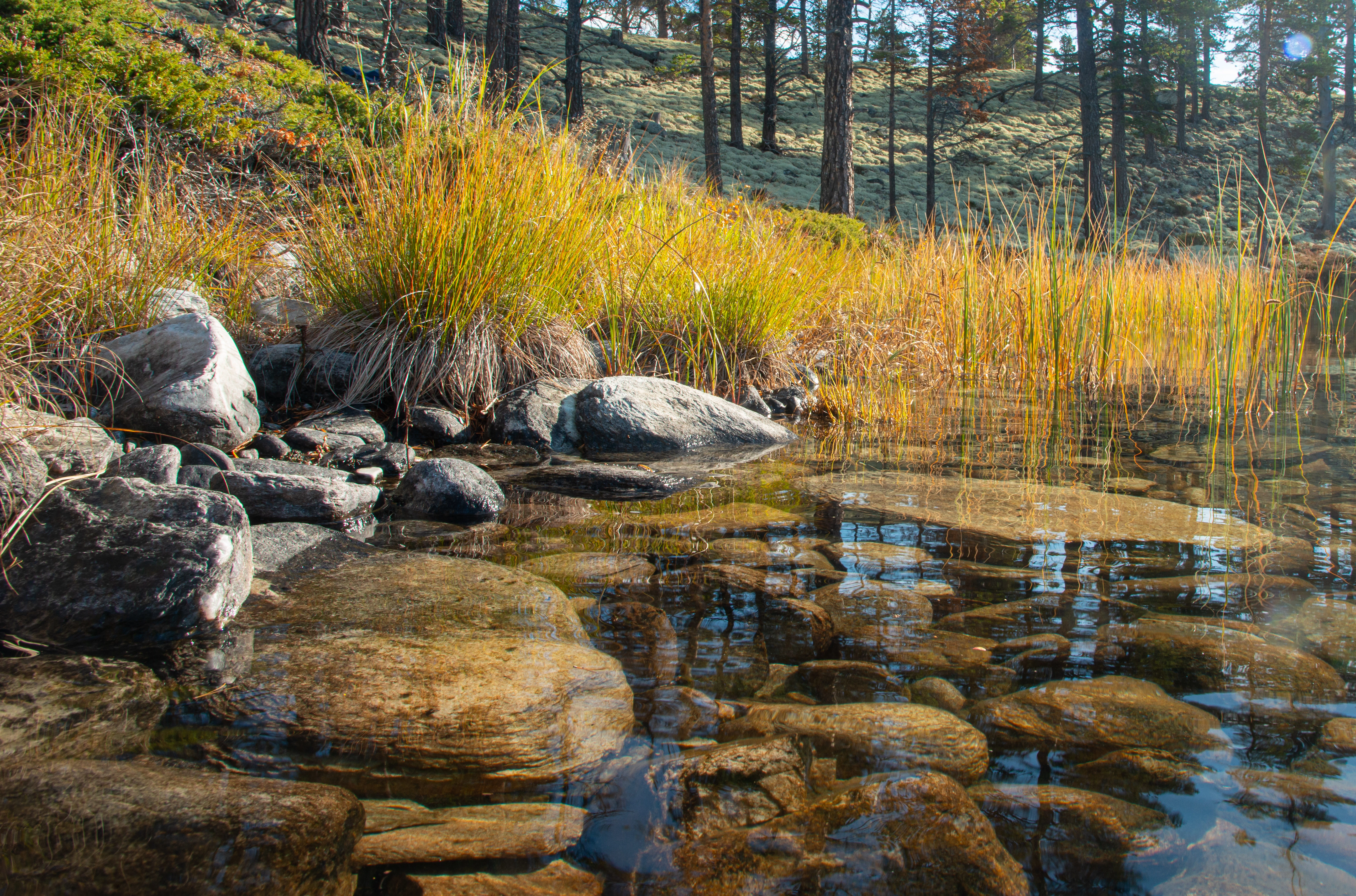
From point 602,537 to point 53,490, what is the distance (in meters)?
1.41

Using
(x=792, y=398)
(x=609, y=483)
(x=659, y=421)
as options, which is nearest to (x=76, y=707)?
(x=609, y=483)

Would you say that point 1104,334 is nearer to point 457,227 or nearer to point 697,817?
point 457,227

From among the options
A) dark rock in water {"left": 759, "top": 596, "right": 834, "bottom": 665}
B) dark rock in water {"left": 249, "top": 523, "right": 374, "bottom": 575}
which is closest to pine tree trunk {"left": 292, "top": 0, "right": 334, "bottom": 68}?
dark rock in water {"left": 249, "top": 523, "right": 374, "bottom": 575}

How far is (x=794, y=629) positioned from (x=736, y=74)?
25.3 m

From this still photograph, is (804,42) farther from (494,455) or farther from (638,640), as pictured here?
(638,640)

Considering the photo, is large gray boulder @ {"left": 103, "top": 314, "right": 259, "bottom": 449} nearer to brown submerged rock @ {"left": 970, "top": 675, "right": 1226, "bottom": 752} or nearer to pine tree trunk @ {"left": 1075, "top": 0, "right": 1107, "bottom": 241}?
brown submerged rock @ {"left": 970, "top": 675, "right": 1226, "bottom": 752}

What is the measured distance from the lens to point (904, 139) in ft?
97.8

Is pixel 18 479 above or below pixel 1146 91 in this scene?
below

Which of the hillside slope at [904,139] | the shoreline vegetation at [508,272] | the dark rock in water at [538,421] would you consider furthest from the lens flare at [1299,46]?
the dark rock in water at [538,421]

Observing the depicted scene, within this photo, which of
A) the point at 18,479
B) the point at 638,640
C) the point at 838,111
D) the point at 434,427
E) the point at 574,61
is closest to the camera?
the point at 638,640

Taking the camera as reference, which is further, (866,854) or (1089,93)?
(1089,93)

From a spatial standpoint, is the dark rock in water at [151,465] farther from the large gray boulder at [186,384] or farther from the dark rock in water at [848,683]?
the dark rock in water at [848,683]

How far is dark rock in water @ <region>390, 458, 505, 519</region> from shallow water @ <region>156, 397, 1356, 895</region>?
12 centimetres

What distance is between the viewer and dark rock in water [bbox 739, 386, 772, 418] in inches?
207
